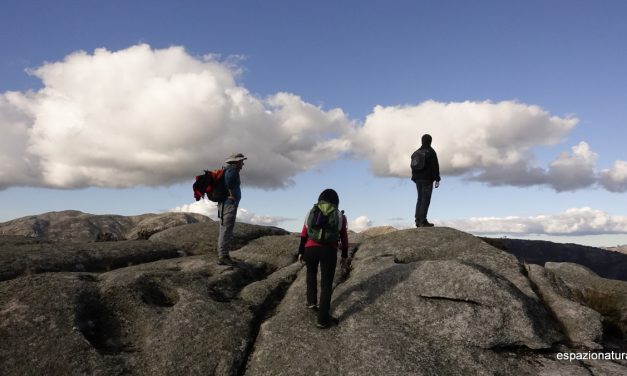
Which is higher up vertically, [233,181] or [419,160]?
[419,160]

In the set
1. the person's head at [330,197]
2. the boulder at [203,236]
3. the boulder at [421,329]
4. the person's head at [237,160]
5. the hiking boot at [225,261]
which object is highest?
the person's head at [237,160]

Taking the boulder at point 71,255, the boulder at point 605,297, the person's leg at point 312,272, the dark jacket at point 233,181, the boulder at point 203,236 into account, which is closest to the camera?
the person's leg at point 312,272

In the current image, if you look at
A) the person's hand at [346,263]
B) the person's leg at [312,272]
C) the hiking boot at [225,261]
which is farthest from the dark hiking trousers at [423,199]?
the person's leg at [312,272]

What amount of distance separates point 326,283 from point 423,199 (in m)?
10.5

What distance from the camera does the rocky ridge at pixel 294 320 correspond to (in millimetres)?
10828

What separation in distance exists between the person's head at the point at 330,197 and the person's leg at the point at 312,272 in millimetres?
1515

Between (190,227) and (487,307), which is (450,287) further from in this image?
(190,227)

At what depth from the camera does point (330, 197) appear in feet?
41.8

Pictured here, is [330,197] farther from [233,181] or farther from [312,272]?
[233,181]

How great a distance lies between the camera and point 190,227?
24672 millimetres

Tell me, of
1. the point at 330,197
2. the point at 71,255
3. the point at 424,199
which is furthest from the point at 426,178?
the point at 71,255

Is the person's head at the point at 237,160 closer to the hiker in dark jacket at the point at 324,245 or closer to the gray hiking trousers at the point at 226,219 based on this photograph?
the gray hiking trousers at the point at 226,219

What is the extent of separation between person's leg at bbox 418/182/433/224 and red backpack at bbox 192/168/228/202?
1007 centimetres

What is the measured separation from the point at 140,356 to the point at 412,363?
720cm
